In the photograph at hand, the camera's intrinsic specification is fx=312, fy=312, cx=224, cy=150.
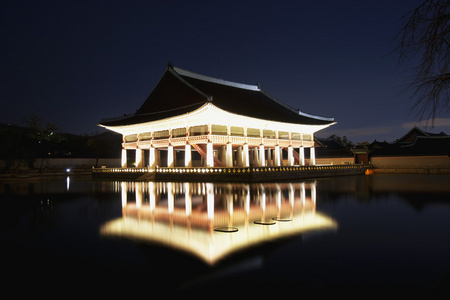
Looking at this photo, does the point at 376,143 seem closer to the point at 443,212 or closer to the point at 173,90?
the point at 173,90

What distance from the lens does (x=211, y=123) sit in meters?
32.0

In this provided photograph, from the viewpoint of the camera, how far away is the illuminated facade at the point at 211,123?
32562 mm

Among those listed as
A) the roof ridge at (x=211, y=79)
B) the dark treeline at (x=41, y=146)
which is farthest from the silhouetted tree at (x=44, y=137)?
the roof ridge at (x=211, y=79)

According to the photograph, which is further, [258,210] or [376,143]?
[376,143]

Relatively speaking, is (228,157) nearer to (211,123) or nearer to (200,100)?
(211,123)

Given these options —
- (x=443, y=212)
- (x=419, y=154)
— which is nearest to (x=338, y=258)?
(x=443, y=212)

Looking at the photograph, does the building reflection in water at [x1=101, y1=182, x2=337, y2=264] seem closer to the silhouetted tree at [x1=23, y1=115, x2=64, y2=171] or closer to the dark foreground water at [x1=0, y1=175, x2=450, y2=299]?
the dark foreground water at [x1=0, y1=175, x2=450, y2=299]

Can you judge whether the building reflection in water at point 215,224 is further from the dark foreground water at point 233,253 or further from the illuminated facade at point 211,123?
the illuminated facade at point 211,123

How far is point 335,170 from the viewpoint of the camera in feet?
129

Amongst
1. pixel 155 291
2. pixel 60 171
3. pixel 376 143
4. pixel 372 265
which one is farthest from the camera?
pixel 60 171

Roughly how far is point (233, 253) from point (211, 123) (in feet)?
85.1

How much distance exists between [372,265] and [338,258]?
0.64 metres

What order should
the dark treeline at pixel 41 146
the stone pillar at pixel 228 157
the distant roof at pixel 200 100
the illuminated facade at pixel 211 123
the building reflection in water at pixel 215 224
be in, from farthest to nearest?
the dark treeline at pixel 41 146, the distant roof at pixel 200 100, the illuminated facade at pixel 211 123, the stone pillar at pixel 228 157, the building reflection in water at pixel 215 224

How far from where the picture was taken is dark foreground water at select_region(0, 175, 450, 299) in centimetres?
493
